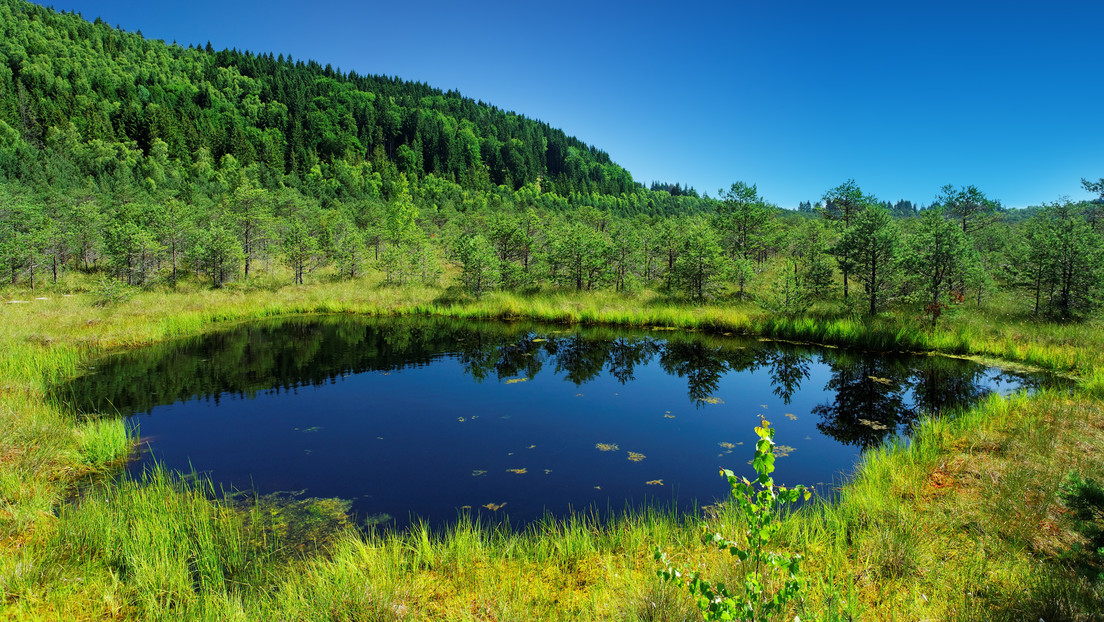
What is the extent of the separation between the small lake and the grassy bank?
1.12 meters

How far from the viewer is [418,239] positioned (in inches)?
1563

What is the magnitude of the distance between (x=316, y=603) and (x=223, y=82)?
170770 millimetres

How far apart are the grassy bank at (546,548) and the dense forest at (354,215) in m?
13.8

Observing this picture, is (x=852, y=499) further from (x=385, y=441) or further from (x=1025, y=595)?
(x=385, y=441)

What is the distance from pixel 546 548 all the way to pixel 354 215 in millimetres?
63737

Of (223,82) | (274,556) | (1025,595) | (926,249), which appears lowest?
(274,556)

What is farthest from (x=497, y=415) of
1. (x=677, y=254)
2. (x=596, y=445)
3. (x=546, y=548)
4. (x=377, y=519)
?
(x=677, y=254)

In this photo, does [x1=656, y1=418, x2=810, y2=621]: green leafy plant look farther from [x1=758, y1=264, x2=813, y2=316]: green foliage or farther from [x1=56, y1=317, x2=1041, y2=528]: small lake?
[x1=758, y1=264, x2=813, y2=316]: green foliage

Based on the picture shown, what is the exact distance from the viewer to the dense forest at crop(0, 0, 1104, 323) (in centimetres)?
2278

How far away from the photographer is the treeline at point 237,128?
225ft

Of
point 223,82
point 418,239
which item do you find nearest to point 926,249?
point 418,239

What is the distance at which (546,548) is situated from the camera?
6605mm

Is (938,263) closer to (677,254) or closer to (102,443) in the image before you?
(677,254)

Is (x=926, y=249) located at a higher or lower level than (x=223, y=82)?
lower
